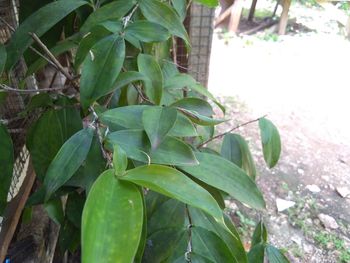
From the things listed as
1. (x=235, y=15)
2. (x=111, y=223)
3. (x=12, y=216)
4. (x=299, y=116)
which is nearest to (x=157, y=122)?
(x=111, y=223)

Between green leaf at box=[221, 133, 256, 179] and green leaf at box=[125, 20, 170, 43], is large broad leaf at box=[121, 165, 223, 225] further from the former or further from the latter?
green leaf at box=[221, 133, 256, 179]

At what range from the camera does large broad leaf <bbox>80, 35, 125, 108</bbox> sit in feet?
1.42

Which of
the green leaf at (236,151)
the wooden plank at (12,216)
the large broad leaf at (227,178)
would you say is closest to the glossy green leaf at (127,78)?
the large broad leaf at (227,178)

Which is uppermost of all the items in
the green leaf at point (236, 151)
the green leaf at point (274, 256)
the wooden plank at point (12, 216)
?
the green leaf at point (236, 151)

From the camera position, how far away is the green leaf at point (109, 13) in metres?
0.49

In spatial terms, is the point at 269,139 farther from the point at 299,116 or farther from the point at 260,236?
the point at 299,116

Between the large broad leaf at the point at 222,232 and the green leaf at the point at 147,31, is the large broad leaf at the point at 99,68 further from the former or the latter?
the large broad leaf at the point at 222,232

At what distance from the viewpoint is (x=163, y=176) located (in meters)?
0.33

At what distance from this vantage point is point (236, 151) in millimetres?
719

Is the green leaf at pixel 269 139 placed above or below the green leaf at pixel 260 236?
above

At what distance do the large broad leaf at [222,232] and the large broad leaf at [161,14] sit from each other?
0.81 ft

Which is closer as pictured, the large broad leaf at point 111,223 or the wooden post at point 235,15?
the large broad leaf at point 111,223

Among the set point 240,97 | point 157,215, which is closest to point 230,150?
point 157,215

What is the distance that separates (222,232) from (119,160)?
0.66 ft
